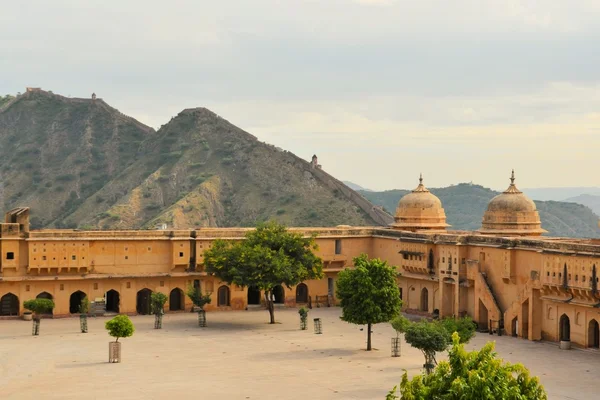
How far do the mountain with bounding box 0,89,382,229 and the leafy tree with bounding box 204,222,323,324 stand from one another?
147 feet

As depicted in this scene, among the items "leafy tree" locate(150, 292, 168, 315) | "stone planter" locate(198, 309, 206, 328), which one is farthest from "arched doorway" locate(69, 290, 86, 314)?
"stone planter" locate(198, 309, 206, 328)

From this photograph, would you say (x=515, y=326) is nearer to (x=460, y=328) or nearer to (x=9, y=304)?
(x=460, y=328)

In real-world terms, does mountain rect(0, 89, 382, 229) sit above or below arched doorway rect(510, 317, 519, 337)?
above

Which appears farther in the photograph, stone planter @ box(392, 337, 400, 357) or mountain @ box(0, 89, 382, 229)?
mountain @ box(0, 89, 382, 229)

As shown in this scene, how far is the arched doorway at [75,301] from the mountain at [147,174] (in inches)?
1667

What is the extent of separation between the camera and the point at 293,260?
153ft

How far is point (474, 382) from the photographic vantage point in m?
18.9

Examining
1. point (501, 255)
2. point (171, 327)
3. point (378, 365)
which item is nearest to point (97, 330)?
point (171, 327)

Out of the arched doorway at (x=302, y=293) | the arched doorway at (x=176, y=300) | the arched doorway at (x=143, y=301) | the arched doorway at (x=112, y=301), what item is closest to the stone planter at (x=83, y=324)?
the arched doorway at (x=112, y=301)

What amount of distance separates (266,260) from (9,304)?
12.7 metres

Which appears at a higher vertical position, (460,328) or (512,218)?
(512,218)

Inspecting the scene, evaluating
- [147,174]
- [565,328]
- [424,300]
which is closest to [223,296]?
[424,300]

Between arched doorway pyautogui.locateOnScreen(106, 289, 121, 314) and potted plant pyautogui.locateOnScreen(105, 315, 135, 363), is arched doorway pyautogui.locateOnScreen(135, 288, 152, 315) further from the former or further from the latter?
potted plant pyautogui.locateOnScreen(105, 315, 135, 363)

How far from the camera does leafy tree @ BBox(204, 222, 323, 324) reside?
1794 inches
